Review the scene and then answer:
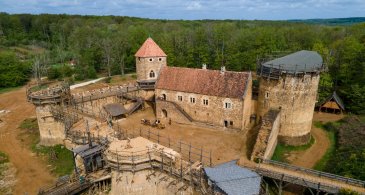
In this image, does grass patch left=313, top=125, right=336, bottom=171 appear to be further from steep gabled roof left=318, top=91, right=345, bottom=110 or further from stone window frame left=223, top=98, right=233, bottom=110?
stone window frame left=223, top=98, right=233, bottom=110

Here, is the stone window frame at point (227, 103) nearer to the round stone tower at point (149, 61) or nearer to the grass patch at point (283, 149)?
the grass patch at point (283, 149)

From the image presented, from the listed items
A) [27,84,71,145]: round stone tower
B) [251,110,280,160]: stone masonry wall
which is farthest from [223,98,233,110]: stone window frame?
[27,84,71,145]: round stone tower

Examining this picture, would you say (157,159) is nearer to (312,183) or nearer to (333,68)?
(312,183)

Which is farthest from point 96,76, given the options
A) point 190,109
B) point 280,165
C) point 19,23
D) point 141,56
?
point 19,23

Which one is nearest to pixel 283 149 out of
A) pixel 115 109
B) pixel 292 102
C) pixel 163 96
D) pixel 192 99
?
pixel 292 102

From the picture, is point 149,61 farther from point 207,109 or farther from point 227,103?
point 227,103

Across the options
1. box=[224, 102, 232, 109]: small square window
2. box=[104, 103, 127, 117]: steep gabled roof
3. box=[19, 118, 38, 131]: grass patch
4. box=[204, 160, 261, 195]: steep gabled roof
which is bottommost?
box=[19, 118, 38, 131]: grass patch

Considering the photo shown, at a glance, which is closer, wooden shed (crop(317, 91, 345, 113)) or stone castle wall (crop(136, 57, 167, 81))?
stone castle wall (crop(136, 57, 167, 81))

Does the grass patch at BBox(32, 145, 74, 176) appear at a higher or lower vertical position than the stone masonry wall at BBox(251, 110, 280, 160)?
lower
